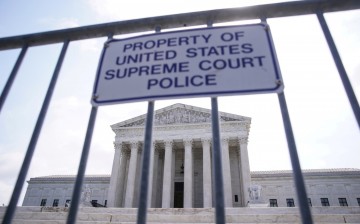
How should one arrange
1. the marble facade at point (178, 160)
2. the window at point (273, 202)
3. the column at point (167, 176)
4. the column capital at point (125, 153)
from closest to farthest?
1. the column at point (167, 176)
2. the marble facade at point (178, 160)
3. the column capital at point (125, 153)
4. the window at point (273, 202)

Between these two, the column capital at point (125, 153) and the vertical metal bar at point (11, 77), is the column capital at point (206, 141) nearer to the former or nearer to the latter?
the column capital at point (125, 153)

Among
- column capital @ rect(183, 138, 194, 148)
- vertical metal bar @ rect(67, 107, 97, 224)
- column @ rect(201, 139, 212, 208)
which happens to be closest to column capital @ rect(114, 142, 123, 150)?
column capital @ rect(183, 138, 194, 148)

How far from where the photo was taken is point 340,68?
1.79 metres

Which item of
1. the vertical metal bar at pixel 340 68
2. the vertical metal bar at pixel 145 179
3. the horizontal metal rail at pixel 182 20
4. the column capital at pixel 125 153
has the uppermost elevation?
the column capital at pixel 125 153

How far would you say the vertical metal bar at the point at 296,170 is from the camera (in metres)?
1.38

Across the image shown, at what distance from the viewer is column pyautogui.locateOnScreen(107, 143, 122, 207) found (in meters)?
31.6

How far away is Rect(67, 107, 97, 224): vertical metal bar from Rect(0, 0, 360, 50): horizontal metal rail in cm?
81

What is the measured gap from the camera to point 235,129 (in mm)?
32844

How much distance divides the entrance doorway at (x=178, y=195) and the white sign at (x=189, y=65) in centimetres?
3447

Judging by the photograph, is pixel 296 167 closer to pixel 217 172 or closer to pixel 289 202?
pixel 217 172

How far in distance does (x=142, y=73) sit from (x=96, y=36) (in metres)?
0.71

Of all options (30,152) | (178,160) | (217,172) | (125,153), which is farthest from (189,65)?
(178,160)

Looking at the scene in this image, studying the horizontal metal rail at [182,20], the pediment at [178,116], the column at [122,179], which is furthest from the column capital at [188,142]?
the horizontal metal rail at [182,20]

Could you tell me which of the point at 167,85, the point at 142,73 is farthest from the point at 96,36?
the point at 167,85
